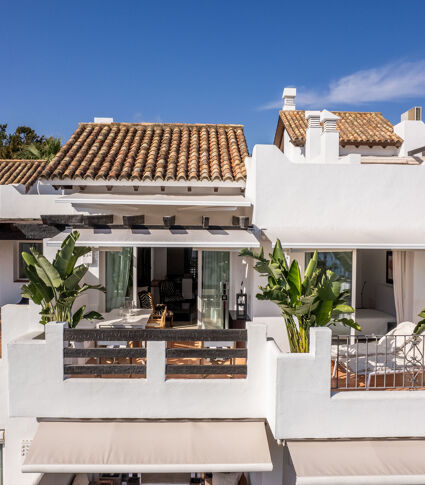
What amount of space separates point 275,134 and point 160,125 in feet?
53.9

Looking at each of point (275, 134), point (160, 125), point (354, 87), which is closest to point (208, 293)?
point (160, 125)

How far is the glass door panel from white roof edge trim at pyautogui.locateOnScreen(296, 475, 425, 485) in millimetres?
8684

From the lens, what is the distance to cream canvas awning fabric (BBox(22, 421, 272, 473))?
8758mm

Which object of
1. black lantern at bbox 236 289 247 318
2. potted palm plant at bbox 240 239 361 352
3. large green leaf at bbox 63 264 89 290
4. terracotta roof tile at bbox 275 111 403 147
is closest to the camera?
potted palm plant at bbox 240 239 361 352

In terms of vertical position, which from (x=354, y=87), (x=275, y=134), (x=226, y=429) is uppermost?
(x=354, y=87)

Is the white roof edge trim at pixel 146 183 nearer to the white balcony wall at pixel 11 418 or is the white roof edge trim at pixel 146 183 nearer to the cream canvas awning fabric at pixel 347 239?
the cream canvas awning fabric at pixel 347 239

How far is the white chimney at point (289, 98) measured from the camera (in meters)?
33.0

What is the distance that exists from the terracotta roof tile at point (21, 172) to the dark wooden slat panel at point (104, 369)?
982 inches

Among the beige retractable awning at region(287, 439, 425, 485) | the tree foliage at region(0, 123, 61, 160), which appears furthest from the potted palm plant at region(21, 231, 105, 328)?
the tree foliage at region(0, 123, 61, 160)

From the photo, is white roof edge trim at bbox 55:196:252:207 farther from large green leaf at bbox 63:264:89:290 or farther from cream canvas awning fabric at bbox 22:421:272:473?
cream canvas awning fabric at bbox 22:421:272:473

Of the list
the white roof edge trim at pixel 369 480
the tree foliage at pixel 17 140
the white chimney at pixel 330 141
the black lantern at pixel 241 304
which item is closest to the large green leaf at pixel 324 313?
the white roof edge trim at pixel 369 480

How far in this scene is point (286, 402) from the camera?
30.3 ft

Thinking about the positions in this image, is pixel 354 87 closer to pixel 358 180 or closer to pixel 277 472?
pixel 358 180

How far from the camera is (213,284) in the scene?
17.0m
